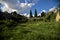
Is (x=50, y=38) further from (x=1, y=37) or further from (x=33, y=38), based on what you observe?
(x=1, y=37)

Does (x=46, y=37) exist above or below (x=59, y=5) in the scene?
below

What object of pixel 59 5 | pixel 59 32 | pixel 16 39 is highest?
pixel 59 5

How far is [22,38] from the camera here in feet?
18.9

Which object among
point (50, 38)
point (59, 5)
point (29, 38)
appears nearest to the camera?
point (59, 5)

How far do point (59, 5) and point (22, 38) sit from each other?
349 cm

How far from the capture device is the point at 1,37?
19.6 ft

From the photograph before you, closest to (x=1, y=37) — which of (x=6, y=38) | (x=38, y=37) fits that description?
(x=6, y=38)

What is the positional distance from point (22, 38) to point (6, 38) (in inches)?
28.4

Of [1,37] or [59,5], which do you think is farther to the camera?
[1,37]

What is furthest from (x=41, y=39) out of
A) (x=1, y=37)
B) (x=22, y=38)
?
(x=1, y=37)

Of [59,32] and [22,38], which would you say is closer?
[59,32]

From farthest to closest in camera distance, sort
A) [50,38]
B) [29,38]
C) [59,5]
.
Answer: [29,38] < [50,38] < [59,5]

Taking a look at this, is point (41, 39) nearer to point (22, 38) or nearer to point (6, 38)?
point (22, 38)

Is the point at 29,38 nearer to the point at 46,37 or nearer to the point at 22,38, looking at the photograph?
the point at 22,38
